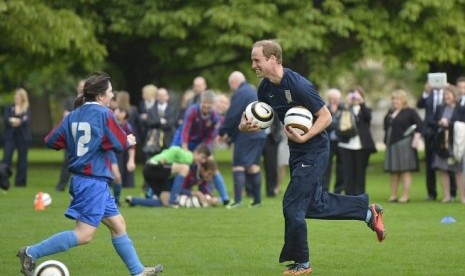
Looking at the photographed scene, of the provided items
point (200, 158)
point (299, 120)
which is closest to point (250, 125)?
point (299, 120)

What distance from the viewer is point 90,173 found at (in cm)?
1001

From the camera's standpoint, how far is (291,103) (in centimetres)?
1103

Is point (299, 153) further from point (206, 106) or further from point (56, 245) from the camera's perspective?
point (206, 106)

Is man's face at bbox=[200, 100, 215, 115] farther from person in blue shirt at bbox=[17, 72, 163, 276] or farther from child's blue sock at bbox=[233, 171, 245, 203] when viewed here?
person in blue shirt at bbox=[17, 72, 163, 276]

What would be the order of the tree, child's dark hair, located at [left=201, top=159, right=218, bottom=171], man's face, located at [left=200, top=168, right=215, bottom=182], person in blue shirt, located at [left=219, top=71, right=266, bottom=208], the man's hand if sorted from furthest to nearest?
the tree, man's face, located at [left=200, top=168, right=215, bottom=182], child's dark hair, located at [left=201, top=159, right=218, bottom=171], person in blue shirt, located at [left=219, top=71, right=266, bottom=208], the man's hand

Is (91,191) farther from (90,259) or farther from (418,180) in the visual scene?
(418,180)

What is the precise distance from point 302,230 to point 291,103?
45.6 inches

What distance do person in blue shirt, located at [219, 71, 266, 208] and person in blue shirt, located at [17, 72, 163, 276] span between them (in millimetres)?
8648

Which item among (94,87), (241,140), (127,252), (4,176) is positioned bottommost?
(4,176)

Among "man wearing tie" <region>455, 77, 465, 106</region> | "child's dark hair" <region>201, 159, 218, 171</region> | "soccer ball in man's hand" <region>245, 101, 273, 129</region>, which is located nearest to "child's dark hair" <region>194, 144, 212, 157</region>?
"child's dark hair" <region>201, 159, 218, 171</region>

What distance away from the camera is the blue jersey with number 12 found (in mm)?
10008

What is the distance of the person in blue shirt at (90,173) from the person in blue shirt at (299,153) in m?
1.44

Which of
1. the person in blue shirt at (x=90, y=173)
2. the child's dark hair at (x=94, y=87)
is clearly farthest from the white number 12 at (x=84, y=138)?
the child's dark hair at (x=94, y=87)

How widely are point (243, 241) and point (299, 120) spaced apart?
3.50 m
